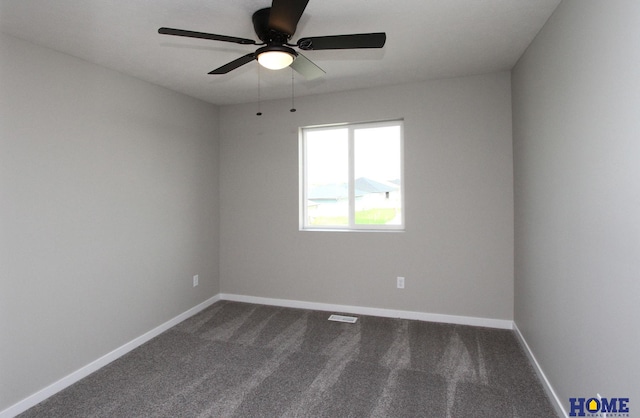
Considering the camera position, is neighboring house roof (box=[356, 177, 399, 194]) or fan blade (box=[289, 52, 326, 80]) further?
neighboring house roof (box=[356, 177, 399, 194])

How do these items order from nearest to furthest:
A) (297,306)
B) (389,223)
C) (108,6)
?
(108,6)
(389,223)
(297,306)

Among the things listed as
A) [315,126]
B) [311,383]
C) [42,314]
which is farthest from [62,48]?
[311,383]

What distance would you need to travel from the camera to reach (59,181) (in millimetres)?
2289

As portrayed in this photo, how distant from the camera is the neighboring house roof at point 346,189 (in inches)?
139

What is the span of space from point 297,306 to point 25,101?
2983mm

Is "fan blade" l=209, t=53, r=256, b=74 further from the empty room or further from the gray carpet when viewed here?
the gray carpet

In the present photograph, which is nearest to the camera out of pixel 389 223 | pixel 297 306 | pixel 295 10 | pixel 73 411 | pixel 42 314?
pixel 295 10

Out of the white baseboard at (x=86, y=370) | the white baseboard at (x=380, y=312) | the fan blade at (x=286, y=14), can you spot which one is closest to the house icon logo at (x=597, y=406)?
the white baseboard at (x=380, y=312)

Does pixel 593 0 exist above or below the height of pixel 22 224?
above

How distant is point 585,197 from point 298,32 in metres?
1.95

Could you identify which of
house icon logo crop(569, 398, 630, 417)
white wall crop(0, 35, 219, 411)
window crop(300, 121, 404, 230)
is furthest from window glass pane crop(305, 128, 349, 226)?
house icon logo crop(569, 398, 630, 417)

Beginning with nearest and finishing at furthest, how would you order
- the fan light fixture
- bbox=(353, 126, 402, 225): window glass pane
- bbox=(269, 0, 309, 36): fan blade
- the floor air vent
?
bbox=(269, 0, 309, 36): fan blade, the fan light fixture, the floor air vent, bbox=(353, 126, 402, 225): window glass pane

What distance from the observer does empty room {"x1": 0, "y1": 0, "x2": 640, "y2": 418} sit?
65.4 inches

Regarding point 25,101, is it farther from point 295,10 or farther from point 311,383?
point 311,383
